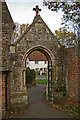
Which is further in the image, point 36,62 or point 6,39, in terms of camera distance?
point 36,62

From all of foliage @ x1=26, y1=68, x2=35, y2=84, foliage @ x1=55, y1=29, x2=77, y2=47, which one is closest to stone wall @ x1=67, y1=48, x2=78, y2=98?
foliage @ x1=55, y1=29, x2=77, y2=47

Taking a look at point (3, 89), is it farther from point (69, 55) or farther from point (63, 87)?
point (69, 55)

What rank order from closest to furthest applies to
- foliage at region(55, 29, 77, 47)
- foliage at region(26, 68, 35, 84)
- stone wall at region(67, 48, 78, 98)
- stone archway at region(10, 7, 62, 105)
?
1. stone archway at region(10, 7, 62, 105)
2. stone wall at region(67, 48, 78, 98)
3. foliage at region(55, 29, 77, 47)
4. foliage at region(26, 68, 35, 84)

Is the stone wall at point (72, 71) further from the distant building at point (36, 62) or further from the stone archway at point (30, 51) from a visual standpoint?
the distant building at point (36, 62)

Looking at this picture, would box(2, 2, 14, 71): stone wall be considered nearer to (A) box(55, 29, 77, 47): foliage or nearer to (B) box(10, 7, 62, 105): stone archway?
(B) box(10, 7, 62, 105): stone archway

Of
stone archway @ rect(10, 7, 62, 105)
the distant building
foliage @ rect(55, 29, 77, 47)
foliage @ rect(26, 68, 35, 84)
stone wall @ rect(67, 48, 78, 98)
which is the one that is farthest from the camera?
the distant building

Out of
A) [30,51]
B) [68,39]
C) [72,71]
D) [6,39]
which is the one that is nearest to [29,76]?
[68,39]

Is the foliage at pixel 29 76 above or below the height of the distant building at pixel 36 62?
below

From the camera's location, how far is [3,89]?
664 centimetres

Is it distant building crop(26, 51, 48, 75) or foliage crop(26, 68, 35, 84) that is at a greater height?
distant building crop(26, 51, 48, 75)

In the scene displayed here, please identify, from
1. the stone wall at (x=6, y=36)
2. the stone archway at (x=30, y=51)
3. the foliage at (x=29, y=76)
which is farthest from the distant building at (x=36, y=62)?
the stone archway at (x=30, y=51)

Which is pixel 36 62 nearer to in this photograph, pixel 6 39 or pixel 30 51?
pixel 30 51

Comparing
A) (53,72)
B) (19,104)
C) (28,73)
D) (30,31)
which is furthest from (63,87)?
(28,73)

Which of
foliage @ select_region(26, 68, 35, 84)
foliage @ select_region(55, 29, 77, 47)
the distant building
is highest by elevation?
foliage @ select_region(55, 29, 77, 47)
